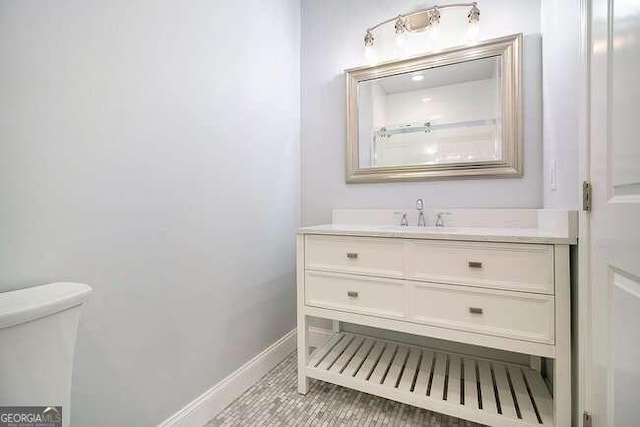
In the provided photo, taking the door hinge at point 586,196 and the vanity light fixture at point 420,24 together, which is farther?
the vanity light fixture at point 420,24

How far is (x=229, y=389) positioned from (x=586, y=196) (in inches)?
68.3

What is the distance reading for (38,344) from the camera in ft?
2.22

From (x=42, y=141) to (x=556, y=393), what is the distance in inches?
76.4

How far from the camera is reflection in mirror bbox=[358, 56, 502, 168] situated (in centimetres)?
162

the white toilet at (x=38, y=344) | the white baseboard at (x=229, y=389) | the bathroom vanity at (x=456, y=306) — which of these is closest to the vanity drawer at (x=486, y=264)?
the bathroom vanity at (x=456, y=306)

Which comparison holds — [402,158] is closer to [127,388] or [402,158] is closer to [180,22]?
[180,22]

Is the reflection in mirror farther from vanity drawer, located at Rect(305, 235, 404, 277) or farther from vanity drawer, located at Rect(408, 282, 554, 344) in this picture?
vanity drawer, located at Rect(408, 282, 554, 344)

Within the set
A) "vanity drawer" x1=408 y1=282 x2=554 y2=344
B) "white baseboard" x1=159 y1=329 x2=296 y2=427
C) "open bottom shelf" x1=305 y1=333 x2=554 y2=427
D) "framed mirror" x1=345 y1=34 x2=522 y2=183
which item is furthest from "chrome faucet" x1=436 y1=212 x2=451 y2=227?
"white baseboard" x1=159 y1=329 x2=296 y2=427

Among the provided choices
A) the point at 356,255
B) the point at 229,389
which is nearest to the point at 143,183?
the point at 356,255

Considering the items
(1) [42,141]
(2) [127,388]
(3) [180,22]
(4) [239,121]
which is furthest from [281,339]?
(3) [180,22]

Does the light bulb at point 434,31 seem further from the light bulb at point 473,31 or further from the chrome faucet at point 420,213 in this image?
the chrome faucet at point 420,213

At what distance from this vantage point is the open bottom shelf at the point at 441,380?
119 centimetres

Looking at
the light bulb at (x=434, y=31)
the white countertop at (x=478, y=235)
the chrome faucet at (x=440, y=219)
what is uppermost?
the light bulb at (x=434, y=31)

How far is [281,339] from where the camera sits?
1.91 metres
